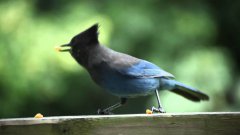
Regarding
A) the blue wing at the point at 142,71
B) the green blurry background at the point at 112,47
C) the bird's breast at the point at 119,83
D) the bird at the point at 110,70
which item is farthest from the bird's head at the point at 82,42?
the green blurry background at the point at 112,47

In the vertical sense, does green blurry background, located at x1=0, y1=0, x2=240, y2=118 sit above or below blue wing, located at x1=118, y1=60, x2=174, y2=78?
above

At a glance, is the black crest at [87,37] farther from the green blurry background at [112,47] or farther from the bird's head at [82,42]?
the green blurry background at [112,47]

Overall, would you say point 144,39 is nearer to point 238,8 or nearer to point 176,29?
point 176,29

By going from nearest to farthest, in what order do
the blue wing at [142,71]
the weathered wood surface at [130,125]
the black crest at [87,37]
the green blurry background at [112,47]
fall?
the weathered wood surface at [130,125], the black crest at [87,37], the blue wing at [142,71], the green blurry background at [112,47]

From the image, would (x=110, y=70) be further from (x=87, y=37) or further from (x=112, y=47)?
(x=112, y=47)

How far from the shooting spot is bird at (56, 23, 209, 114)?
3.50 meters

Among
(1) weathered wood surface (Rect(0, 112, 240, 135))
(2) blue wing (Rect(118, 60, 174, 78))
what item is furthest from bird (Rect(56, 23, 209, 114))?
(1) weathered wood surface (Rect(0, 112, 240, 135))

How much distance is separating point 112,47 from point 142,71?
1.65 m

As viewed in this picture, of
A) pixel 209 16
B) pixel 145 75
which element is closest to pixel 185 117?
pixel 145 75

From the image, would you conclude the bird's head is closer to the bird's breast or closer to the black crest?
the black crest

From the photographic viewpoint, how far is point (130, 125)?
212 centimetres

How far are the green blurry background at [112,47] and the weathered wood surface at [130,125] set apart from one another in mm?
2706

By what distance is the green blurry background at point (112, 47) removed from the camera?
16.4 feet

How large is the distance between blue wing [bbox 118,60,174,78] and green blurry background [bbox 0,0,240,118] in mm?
1077
